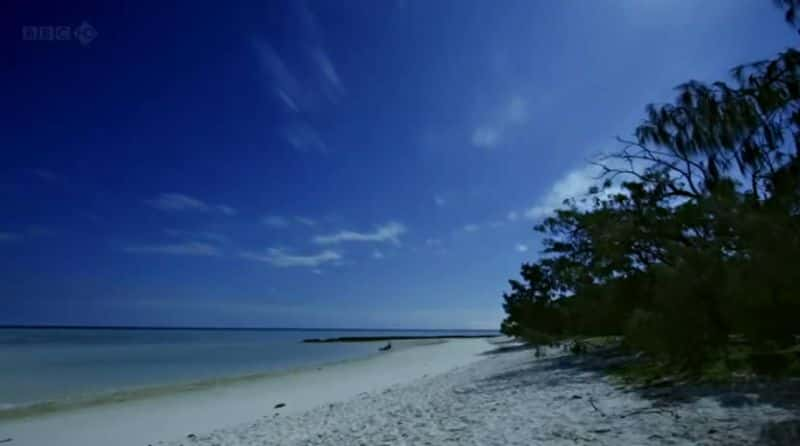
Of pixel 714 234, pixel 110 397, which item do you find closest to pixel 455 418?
pixel 714 234

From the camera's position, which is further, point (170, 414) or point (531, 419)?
point (170, 414)

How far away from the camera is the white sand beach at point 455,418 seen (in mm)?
5062

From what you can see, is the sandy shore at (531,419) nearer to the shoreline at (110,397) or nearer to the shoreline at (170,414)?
the shoreline at (170,414)

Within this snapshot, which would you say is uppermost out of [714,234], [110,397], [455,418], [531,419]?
[714,234]

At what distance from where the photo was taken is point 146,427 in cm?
965

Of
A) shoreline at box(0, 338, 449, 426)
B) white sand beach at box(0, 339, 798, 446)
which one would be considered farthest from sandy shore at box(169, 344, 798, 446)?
shoreline at box(0, 338, 449, 426)

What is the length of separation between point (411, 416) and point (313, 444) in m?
1.78

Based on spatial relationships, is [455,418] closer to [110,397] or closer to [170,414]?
[170,414]

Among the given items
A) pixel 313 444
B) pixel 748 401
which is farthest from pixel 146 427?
pixel 748 401

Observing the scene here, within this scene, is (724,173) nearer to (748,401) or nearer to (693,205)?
(748,401)

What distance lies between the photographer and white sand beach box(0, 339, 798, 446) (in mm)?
5062

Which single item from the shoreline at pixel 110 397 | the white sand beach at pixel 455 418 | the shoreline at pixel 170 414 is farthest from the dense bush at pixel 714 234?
the shoreline at pixel 110 397

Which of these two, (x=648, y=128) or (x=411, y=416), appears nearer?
(x=411, y=416)

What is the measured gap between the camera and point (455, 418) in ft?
22.9
